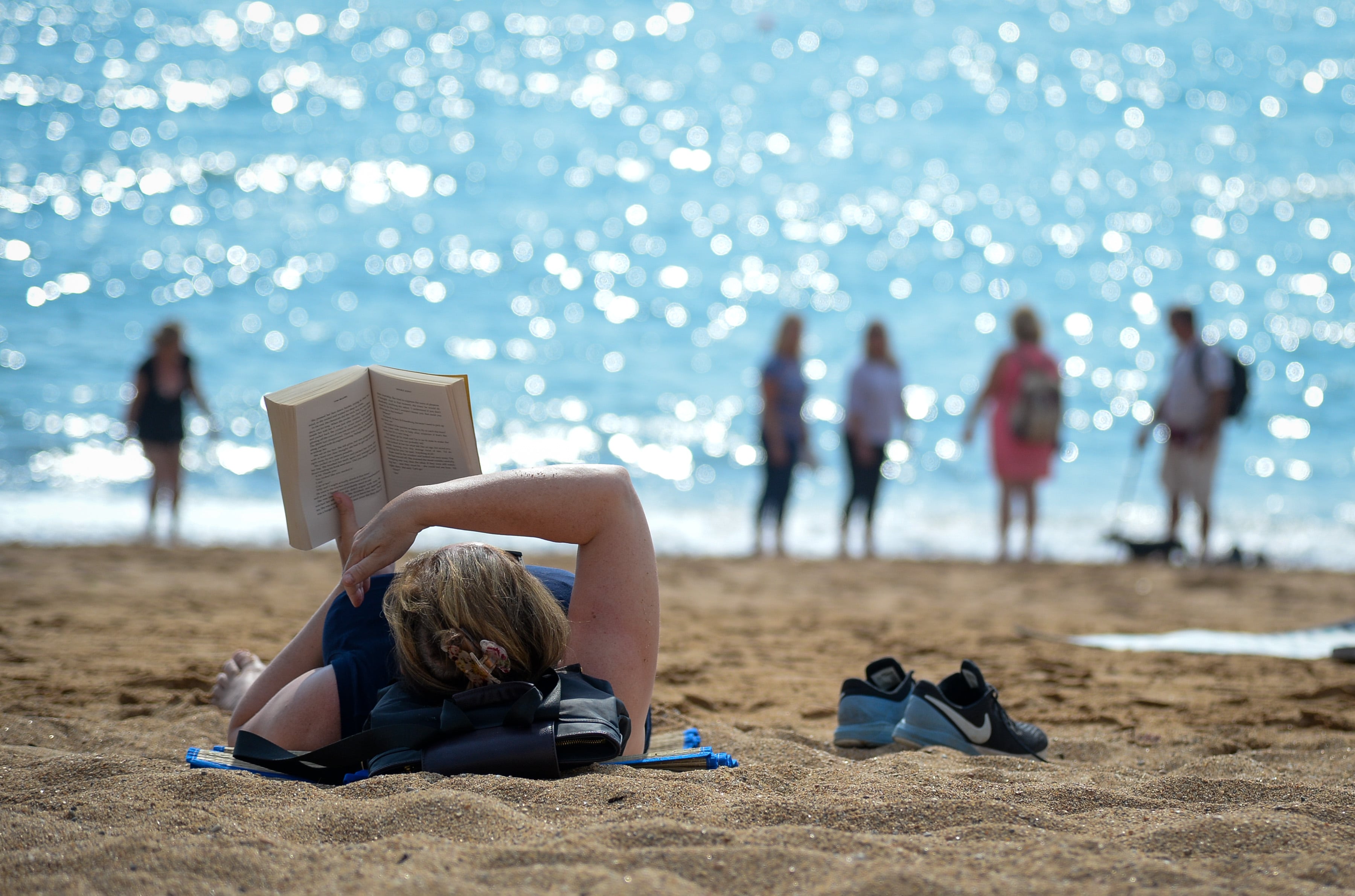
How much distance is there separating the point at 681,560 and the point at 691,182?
54.2 ft

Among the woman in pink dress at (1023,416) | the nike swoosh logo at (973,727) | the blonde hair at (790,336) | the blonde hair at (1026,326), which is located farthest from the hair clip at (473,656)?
the blonde hair at (1026,326)

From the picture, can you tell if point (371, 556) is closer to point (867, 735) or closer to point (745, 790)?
point (745, 790)

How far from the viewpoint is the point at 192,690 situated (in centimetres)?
354

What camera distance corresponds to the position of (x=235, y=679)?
10.1ft

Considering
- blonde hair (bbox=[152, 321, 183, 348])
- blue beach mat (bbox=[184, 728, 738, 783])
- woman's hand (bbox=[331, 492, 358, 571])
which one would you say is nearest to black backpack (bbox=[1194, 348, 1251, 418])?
blue beach mat (bbox=[184, 728, 738, 783])

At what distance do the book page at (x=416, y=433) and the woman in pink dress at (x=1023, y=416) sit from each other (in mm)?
6097

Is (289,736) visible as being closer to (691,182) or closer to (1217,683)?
(1217,683)

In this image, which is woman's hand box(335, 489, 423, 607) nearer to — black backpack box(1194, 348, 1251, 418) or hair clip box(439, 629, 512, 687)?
hair clip box(439, 629, 512, 687)

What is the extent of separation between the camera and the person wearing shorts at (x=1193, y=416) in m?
7.61

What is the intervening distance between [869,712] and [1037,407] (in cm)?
531

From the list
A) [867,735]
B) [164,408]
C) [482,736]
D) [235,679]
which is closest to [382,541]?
[482,736]

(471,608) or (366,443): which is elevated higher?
(366,443)

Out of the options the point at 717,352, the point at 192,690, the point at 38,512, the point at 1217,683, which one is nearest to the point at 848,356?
the point at 717,352

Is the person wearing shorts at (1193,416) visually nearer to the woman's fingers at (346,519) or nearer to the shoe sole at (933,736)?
the shoe sole at (933,736)
